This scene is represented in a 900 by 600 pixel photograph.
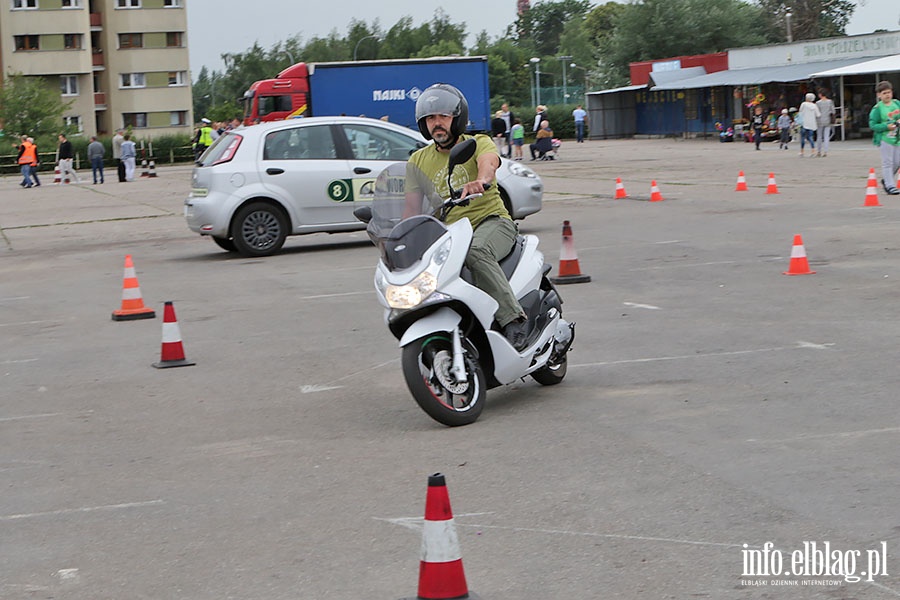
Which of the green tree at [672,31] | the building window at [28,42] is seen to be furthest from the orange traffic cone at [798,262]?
the building window at [28,42]

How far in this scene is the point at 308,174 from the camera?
16.7 metres

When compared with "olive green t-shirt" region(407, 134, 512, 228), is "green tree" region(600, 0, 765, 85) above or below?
above

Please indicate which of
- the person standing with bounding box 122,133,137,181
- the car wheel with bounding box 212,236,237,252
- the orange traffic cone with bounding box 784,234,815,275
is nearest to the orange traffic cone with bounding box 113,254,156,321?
the car wheel with bounding box 212,236,237,252

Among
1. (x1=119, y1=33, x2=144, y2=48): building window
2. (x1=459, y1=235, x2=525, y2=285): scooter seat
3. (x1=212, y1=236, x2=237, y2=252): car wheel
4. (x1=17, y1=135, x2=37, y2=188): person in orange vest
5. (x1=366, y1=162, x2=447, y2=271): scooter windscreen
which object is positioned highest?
(x1=119, y1=33, x2=144, y2=48): building window

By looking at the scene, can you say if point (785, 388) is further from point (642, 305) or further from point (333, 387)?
point (642, 305)

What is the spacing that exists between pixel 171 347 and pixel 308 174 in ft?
25.3

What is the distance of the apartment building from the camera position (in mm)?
84125

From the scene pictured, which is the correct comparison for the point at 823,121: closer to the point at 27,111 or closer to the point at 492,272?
the point at 492,272

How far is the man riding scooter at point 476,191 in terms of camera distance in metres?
7.02

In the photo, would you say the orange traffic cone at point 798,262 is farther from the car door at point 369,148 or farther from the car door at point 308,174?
the car door at point 308,174

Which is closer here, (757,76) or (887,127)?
(887,127)

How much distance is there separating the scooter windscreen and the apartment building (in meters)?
81.1

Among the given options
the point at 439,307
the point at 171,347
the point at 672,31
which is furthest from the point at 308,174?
the point at 672,31

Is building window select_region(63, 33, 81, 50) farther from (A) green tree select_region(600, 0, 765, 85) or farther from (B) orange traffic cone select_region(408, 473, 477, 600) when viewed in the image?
(B) orange traffic cone select_region(408, 473, 477, 600)
